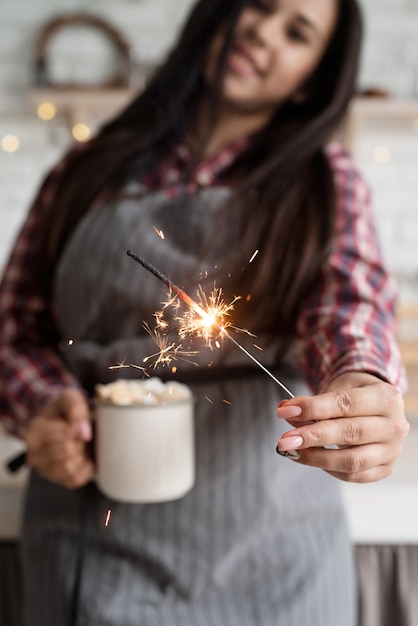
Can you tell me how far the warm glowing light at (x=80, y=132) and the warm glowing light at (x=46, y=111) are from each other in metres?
0.11

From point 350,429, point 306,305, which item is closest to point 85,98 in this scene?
point 306,305

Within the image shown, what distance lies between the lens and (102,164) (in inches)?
20.0

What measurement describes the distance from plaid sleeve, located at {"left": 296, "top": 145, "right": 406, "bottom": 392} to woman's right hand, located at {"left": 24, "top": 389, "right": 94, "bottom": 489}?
0.12m

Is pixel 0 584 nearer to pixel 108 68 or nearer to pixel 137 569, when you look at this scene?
pixel 137 569

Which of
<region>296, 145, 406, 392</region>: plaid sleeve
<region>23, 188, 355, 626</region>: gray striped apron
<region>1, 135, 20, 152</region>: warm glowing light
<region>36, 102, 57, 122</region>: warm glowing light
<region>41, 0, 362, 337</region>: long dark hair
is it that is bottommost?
<region>23, 188, 355, 626</region>: gray striped apron

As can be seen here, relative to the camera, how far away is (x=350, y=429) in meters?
0.15

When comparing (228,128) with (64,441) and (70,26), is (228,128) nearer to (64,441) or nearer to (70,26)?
(64,441)

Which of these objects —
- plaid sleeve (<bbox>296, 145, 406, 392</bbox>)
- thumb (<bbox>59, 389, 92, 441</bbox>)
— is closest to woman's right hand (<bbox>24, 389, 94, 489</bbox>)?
thumb (<bbox>59, 389, 92, 441</bbox>)

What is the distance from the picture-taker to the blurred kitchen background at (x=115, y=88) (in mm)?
1651

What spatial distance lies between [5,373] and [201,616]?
0.73 feet

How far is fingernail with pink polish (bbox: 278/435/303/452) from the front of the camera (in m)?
0.14

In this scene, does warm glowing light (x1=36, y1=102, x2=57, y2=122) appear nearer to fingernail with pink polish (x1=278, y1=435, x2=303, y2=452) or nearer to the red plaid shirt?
the red plaid shirt

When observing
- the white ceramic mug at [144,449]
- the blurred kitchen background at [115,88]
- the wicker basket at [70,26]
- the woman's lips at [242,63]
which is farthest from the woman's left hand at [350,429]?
the wicker basket at [70,26]

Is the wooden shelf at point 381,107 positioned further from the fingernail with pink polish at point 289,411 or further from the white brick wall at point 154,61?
the fingernail with pink polish at point 289,411
